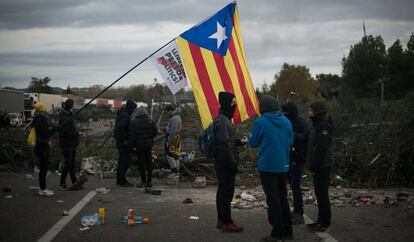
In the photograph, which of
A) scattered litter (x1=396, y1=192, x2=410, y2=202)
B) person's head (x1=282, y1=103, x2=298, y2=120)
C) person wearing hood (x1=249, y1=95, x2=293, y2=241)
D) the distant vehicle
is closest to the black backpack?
person wearing hood (x1=249, y1=95, x2=293, y2=241)

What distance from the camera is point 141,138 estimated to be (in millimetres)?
10602

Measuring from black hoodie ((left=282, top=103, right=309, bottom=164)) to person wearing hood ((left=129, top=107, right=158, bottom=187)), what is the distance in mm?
4339

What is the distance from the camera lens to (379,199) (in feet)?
29.6

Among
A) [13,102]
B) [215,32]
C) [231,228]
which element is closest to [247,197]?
[231,228]

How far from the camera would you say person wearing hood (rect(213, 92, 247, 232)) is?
6.48m

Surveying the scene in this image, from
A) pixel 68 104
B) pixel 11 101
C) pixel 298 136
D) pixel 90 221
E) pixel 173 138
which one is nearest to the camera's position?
pixel 90 221

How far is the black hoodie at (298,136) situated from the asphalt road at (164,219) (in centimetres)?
107

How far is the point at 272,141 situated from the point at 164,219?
2.44 metres

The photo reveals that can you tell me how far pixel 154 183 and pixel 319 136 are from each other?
602 cm

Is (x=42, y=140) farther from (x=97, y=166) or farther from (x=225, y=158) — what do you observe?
(x=225, y=158)

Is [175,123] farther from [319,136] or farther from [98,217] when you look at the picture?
[319,136]

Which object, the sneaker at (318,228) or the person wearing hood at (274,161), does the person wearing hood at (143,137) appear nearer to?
the person wearing hood at (274,161)

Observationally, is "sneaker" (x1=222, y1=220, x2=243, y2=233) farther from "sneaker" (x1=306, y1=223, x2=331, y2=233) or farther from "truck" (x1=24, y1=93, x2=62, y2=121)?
"truck" (x1=24, y1=93, x2=62, y2=121)

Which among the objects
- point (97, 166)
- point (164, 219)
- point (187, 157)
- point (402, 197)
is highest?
point (187, 157)
